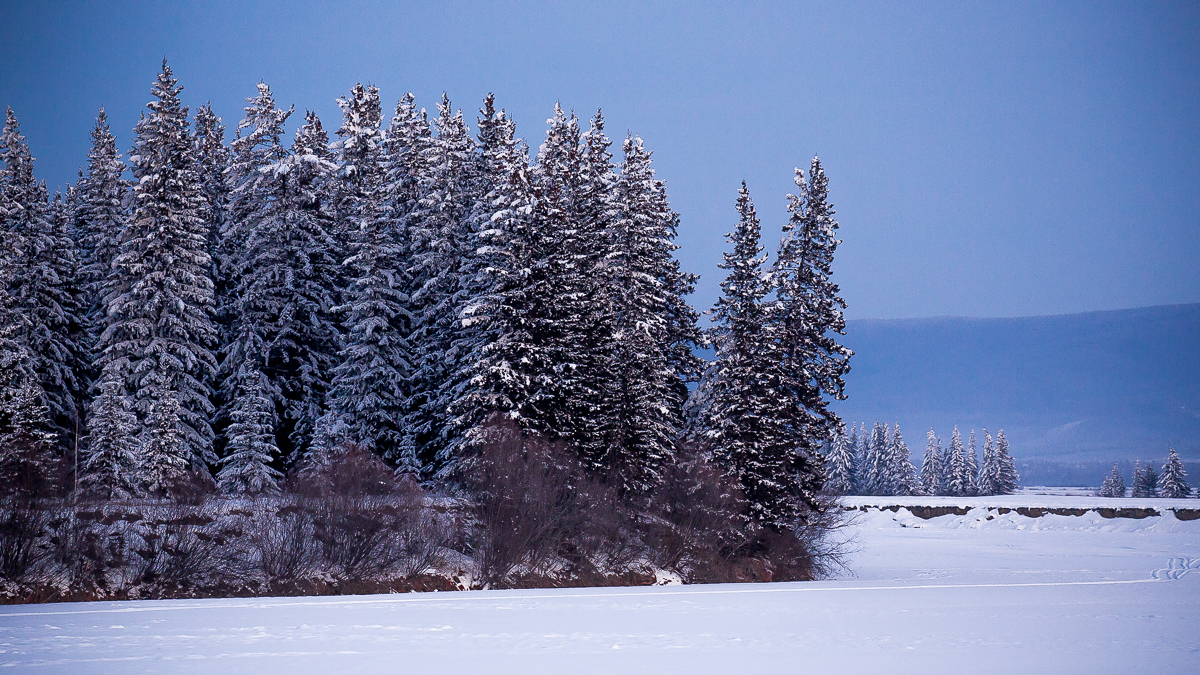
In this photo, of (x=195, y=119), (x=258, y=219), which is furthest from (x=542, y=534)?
(x=195, y=119)

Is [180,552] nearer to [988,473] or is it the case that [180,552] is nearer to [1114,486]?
[988,473]

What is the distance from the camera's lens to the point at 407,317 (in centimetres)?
4028

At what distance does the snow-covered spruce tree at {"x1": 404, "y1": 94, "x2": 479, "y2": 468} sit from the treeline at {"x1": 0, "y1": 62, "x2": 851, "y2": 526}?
5.0 inches

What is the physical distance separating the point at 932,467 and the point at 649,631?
102 m

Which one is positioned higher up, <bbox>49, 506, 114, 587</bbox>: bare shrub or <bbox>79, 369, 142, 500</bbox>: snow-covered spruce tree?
<bbox>79, 369, 142, 500</bbox>: snow-covered spruce tree

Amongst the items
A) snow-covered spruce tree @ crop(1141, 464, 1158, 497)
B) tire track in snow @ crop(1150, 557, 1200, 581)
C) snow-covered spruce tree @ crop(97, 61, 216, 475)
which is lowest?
tire track in snow @ crop(1150, 557, 1200, 581)

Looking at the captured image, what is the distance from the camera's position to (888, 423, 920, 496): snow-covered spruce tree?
102 metres

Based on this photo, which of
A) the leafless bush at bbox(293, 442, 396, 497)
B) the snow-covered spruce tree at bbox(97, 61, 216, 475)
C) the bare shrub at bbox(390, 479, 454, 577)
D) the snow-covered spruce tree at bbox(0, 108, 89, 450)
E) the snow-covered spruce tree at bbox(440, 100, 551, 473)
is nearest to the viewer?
the leafless bush at bbox(293, 442, 396, 497)

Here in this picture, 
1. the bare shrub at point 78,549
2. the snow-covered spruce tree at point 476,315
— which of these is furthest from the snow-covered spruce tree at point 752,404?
the bare shrub at point 78,549

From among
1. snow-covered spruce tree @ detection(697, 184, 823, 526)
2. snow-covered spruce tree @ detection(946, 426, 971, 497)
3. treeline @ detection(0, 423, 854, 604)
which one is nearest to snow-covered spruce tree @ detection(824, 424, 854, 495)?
snow-covered spruce tree @ detection(946, 426, 971, 497)

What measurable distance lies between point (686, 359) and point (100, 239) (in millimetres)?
27213

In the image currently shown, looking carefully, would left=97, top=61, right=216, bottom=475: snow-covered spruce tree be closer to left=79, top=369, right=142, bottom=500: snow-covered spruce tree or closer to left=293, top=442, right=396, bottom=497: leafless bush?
left=79, top=369, right=142, bottom=500: snow-covered spruce tree

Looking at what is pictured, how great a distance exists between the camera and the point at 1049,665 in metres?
13.9

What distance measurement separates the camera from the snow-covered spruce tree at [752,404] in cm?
3591
